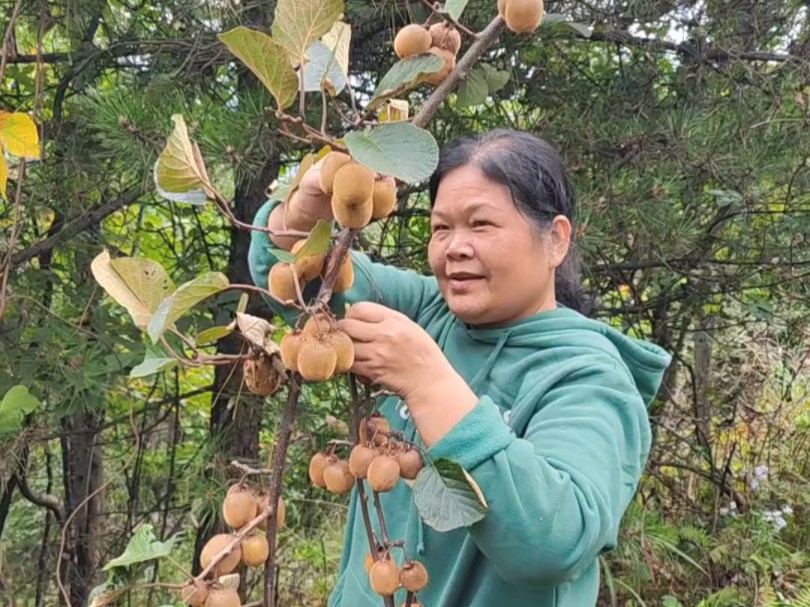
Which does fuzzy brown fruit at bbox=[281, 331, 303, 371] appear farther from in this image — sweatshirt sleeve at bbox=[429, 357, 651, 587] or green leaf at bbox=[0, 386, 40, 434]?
green leaf at bbox=[0, 386, 40, 434]

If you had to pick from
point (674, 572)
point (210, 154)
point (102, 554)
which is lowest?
point (674, 572)

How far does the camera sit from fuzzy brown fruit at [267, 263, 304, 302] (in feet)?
1.44

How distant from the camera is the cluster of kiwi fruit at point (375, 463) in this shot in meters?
0.40

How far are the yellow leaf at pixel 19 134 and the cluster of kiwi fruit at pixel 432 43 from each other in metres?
0.58

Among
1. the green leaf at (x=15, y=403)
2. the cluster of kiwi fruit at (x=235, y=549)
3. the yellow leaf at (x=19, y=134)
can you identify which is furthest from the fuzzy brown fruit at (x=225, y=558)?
the green leaf at (x=15, y=403)

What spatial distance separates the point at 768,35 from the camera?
58.7 inches

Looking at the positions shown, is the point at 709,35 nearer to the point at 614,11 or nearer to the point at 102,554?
the point at 614,11

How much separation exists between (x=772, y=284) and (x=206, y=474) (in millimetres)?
1196

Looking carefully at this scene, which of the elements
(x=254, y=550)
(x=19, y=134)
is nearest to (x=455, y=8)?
(x=254, y=550)

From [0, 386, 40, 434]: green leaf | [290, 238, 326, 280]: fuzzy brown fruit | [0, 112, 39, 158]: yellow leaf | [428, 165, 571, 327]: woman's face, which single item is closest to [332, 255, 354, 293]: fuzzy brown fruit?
[290, 238, 326, 280]: fuzzy brown fruit

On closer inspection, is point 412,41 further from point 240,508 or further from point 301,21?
point 240,508

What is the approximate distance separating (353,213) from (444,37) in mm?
147

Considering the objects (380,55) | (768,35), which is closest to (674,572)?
(768,35)

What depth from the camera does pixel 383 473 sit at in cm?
40
